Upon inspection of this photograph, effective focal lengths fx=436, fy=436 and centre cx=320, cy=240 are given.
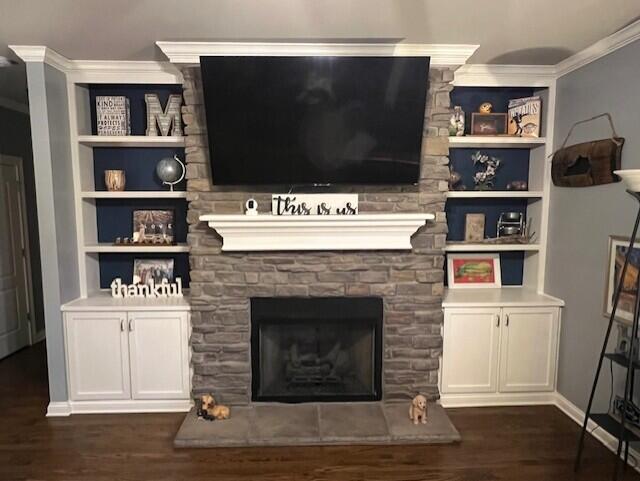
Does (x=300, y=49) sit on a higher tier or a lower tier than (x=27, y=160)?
higher

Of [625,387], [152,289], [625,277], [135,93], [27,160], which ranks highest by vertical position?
[135,93]

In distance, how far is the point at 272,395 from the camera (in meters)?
3.16

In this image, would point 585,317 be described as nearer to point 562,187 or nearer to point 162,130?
point 562,187

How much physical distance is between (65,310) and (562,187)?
366 cm

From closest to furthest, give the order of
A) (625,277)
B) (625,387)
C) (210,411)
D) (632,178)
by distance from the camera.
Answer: (632,178) → (625,387) → (625,277) → (210,411)

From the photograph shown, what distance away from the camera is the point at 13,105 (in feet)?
14.1

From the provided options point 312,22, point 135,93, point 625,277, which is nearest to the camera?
point 312,22

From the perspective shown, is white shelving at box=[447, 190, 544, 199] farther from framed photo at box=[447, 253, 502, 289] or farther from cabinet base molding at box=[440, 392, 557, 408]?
cabinet base molding at box=[440, 392, 557, 408]

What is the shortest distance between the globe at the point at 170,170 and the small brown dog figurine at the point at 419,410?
2.34 m

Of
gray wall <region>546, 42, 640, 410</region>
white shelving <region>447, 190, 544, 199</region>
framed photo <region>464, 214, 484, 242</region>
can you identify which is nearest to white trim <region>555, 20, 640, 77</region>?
gray wall <region>546, 42, 640, 410</region>

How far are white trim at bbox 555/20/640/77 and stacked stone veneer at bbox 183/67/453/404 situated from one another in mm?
900

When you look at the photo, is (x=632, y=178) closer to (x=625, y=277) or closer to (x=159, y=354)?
(x=625, y=277)

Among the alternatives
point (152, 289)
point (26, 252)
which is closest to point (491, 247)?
point (152, 289)

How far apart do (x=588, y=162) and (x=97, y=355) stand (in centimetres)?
362
